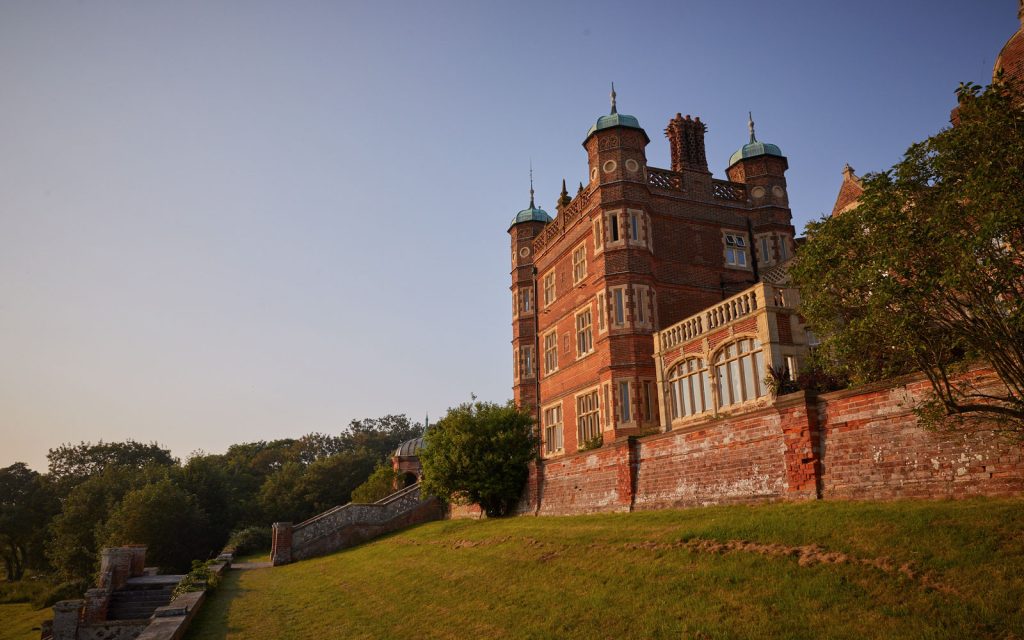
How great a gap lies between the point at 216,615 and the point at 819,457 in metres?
15.2

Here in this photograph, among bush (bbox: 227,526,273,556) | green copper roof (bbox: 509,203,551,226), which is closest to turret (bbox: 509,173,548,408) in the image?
green copper roof (bbox: 509,203,551,226)

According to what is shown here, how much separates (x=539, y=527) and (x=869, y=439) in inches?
389

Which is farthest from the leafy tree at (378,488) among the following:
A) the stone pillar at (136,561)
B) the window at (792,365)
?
the window at (792,365)

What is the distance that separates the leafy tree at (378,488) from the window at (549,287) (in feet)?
74.0

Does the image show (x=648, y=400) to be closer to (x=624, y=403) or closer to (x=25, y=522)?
(x=624, y=403)

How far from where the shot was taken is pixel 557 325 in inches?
1266

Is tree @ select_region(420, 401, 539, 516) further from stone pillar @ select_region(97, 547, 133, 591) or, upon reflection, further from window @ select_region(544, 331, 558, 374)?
stone pillar @ select_region(97, 547, 133, 591)

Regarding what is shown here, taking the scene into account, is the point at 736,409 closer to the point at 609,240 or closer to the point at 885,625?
the point at 609,240

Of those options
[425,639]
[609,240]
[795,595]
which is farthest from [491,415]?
[795,595]

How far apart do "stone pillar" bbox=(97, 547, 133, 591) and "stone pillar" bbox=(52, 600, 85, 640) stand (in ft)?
15.9

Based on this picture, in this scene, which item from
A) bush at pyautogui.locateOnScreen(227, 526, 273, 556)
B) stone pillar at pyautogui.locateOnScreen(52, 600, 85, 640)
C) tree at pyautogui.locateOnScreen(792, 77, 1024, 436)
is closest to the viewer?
tree at pyautogui.locateOnScreen(792, 77, 1024, 436)

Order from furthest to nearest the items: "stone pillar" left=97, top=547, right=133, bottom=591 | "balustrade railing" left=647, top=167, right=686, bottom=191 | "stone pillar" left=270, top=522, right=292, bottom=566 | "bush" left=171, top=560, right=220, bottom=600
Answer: "stone pillar" left=270, top=522, right=292, bottom=566
"balustrade railing" left=647, top=167, right=686, bottom=191
"stone pillar" left=97, top=547, right=133, bottom=591
"bush" left=171, top=560, right=220, bottom=600

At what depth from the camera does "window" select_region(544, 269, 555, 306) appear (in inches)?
1314

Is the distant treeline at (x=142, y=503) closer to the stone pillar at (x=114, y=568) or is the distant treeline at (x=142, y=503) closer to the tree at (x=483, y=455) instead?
the stone pillar at (x=114, y=568)
